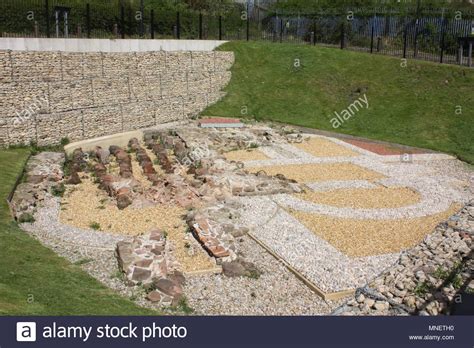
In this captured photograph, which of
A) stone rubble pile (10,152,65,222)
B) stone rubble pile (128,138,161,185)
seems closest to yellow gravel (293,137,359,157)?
stone rubble pile (128,138,161,185)

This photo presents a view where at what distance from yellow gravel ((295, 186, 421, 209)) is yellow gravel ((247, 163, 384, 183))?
1.82 meters

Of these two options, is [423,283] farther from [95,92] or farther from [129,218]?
[95,92]

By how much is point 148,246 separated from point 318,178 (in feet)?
35.1

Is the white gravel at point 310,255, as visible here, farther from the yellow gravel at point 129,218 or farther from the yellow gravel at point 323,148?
the yellow gravel at point 323,148

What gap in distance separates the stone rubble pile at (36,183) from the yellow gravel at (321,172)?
27.4ft

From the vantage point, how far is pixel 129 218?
16.4 metres

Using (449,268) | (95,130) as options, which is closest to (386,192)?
(449,268)

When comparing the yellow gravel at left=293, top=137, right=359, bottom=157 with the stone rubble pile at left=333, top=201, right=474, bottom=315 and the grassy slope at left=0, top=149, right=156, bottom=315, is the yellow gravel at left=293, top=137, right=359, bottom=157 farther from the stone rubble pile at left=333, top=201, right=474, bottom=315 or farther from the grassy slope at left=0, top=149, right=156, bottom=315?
the grassy slope at left=0, top=149, right=156, bottom=315

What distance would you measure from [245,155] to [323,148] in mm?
4549

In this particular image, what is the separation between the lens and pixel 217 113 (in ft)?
113

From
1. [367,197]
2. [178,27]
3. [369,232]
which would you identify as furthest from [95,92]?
[369,232]

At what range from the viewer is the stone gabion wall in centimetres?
2384

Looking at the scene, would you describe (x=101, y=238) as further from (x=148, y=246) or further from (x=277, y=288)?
(x=277, y=288)

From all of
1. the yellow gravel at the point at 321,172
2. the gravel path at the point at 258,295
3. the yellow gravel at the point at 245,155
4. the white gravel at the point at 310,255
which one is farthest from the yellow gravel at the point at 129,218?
the yellow gravel at the point at 245,155
